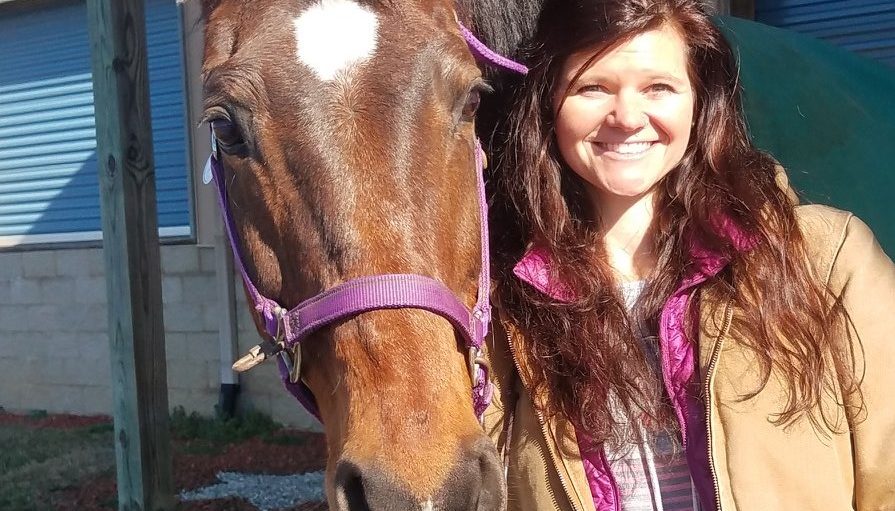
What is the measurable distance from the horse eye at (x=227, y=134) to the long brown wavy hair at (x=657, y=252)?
0.56 metres

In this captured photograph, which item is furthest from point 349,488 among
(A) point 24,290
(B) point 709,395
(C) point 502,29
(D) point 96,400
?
(A) point 24,290

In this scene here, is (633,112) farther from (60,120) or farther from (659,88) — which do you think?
(60,120)

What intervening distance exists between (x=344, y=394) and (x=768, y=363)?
724 millimetres

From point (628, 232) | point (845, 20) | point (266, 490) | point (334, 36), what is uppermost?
point (845, 20)

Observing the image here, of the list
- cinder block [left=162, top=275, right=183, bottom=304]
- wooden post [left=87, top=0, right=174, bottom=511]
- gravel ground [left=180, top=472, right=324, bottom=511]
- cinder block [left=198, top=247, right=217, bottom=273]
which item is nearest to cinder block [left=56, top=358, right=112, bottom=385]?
cinder block [left=162, top=275, right=183, bottom=304]

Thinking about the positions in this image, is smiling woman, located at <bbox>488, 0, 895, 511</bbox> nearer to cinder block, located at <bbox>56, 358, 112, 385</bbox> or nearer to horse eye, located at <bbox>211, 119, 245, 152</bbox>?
horse eye, located at <bbox>211, 119, 245, 152</bbox>

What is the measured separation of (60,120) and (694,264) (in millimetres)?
6928

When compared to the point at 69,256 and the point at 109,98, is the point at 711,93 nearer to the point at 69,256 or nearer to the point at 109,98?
the point at 109,98

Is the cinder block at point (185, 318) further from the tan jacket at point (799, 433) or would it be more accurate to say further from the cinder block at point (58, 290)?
the tan jacket at point (799, 433)

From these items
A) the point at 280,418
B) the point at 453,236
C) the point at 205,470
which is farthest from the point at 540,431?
the point at 280,418

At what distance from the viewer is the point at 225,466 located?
16.9 ft

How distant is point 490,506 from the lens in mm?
1342

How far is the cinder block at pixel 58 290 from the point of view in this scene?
22.3 feet

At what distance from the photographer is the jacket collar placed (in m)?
1.54
